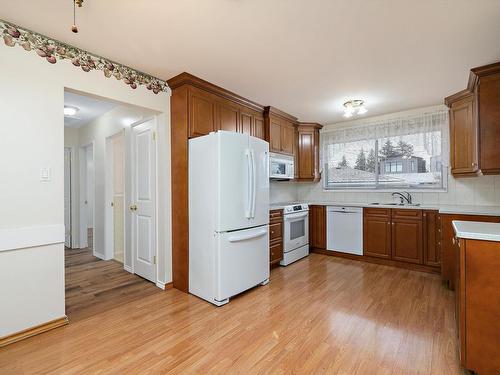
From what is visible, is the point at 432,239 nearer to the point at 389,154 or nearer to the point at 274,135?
the point at 389,154

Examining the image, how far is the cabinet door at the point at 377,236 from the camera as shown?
3.84 m

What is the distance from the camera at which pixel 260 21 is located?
191 cm

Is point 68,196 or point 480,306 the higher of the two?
point 68,196

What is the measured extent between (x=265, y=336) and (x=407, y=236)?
274 cm

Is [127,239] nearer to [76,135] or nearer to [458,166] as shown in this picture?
[76,135]

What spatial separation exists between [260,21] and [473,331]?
8.20ft

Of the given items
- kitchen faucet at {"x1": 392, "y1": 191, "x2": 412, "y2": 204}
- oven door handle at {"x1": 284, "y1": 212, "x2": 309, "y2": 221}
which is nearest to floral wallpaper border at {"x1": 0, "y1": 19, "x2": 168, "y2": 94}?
oven door handle at {"x1": 284, "y1": 212, "x2": 309, "y2": 221}

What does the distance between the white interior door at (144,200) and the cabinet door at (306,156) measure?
107 inches

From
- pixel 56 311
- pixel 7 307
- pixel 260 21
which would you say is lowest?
pixel 56 311

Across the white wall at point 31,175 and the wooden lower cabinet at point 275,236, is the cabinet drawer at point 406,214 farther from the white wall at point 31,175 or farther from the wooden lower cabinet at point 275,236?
the white wall at point 31,175

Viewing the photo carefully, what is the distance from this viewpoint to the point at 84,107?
395cm

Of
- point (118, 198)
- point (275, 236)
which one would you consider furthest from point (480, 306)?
point (118, 198)

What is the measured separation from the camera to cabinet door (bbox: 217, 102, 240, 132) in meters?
3.21

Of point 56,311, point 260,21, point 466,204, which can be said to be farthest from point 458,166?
point 56,311
